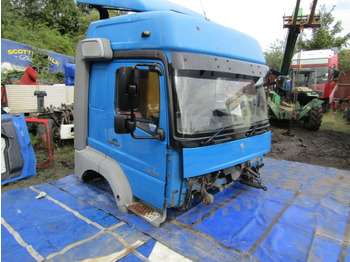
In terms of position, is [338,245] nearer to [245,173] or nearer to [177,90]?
[245,173]

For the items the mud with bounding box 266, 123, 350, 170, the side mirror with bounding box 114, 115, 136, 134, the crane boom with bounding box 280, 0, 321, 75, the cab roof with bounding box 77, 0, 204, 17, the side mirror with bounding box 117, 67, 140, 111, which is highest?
the crane boom with bounding box 280, 0, 321, 75

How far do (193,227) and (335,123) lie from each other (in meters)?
12.4

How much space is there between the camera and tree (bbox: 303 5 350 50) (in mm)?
20516

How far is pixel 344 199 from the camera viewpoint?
3.49 m

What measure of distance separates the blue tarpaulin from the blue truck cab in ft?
0.90

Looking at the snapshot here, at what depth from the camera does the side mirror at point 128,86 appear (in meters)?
2.19

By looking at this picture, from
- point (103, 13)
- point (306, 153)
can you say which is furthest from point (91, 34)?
point (306, 153)

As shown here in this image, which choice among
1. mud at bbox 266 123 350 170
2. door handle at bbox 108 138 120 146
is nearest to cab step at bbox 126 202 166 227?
A: door handle at bbox 108 138 120 146

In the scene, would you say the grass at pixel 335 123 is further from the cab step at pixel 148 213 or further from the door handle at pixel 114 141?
the door handle at pixel 114 141

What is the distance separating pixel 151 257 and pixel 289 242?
4.92 ft

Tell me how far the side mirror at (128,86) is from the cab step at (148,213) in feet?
4.08

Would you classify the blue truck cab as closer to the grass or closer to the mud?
the mud

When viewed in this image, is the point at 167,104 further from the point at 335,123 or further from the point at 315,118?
the point at 335,123

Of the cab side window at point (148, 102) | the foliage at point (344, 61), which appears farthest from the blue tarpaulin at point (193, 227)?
the foliage at point (344, 61)
